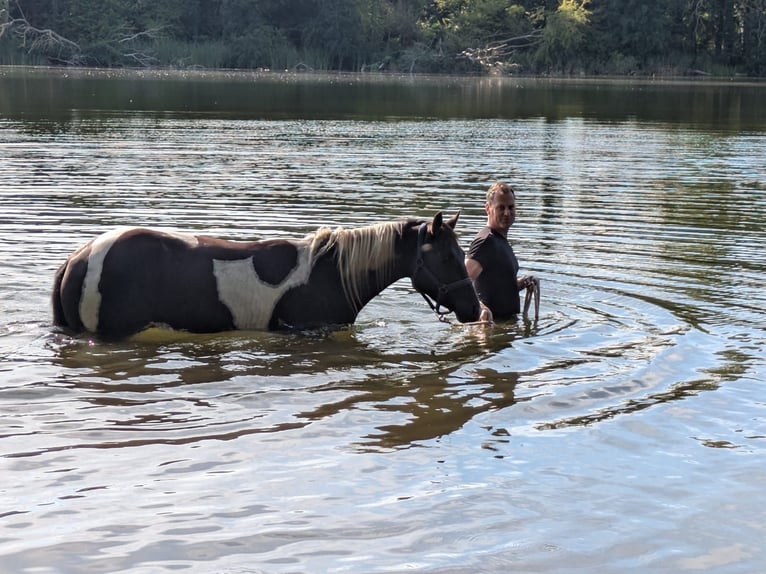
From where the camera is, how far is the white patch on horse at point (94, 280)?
9.05 meters

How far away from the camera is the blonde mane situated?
32.0 ft

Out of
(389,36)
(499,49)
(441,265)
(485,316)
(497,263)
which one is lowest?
(485,316)

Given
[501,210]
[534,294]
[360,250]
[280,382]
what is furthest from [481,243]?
[280,382]

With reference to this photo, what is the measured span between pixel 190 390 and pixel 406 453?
2.02 m

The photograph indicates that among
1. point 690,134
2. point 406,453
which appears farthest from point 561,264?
point 690,134

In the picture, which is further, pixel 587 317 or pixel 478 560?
pixel 587 317

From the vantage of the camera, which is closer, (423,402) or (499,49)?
(423,402)

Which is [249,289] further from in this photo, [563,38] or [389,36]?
[389,36]

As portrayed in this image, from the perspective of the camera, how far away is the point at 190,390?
829 cm

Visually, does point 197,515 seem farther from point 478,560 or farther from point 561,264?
point 561,264

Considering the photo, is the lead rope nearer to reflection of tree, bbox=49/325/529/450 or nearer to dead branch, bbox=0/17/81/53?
reflection of tree, bbox=49/325/529/450

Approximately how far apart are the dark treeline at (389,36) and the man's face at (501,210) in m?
78.9

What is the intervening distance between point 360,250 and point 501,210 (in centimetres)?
161

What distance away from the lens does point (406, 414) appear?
311 inches
